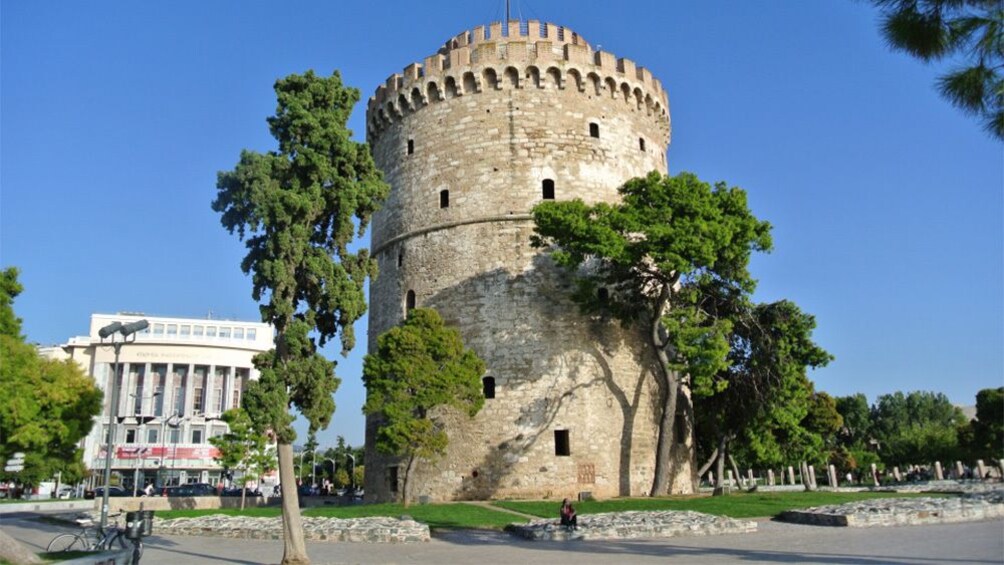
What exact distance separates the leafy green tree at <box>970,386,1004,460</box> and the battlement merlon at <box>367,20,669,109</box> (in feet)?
106

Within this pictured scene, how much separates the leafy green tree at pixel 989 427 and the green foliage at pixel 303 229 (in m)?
44.0

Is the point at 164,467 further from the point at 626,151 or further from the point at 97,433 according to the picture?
the point at 626,151

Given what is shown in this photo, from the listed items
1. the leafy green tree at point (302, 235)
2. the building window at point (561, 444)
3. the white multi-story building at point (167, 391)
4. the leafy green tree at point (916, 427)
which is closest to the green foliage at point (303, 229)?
the leafy green tree at point (302, 235)

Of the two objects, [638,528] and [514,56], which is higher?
[514,56]

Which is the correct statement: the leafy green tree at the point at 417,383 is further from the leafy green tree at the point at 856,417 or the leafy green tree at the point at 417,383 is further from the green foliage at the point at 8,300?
the leafy green tree at the point at 856,417

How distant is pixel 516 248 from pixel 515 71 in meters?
5.82

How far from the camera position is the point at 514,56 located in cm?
2495

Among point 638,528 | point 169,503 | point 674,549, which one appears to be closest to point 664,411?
point 638,528

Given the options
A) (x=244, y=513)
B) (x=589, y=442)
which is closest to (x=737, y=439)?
(x=589, y=442)

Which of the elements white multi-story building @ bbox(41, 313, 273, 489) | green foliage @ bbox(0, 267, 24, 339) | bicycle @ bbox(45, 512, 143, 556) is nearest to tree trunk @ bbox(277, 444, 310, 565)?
bicycle @ bbox(45, 512, 143, 556)

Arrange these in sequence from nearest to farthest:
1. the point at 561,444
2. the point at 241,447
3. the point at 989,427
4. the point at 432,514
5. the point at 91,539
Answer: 1. the point at 91,539
2. the point at 432,514
3. the point at 561,444
4. the point at 241,447
5. the point at 989,427

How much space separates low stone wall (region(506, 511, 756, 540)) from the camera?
14.2 meters

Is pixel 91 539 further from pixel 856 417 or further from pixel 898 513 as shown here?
pixel 856 417

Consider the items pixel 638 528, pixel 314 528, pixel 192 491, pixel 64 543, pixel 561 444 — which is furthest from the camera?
pixel 192 491
